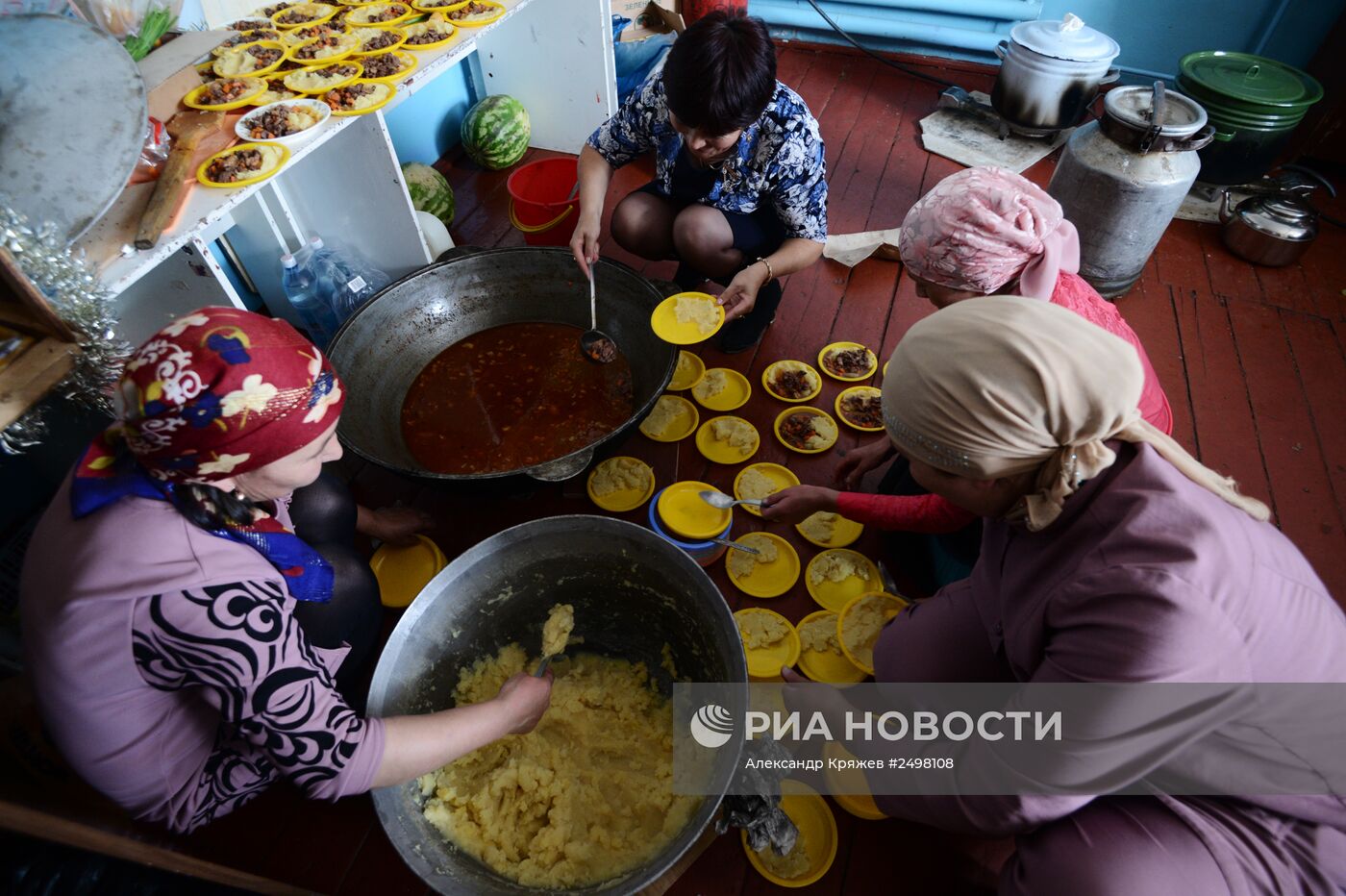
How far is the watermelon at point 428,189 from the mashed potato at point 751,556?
2.14 metres

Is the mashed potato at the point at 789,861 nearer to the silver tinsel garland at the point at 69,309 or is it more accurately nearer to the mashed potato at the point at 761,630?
the mashed potato at the point at 761,630

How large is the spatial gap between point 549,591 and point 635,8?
349 cm

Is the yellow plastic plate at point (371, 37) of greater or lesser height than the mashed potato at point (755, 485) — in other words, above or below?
above

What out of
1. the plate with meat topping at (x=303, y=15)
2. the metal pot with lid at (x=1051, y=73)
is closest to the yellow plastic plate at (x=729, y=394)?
the plate with meat topping at (x=303, y=15)

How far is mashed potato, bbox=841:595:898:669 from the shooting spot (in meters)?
1.68

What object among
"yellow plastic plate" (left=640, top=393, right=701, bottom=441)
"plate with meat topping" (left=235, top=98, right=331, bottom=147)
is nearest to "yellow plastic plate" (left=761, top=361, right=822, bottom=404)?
"yellow plastic plate" (left=640, top=393, right=701, bottom=441)

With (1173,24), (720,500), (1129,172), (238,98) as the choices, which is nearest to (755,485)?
(720,500)

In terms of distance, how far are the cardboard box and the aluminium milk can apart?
7.20 feet

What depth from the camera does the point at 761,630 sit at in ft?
5.80

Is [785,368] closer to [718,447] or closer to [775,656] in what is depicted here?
[718,447]

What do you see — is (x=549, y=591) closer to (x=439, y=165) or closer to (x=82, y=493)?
(x=82, y=493)

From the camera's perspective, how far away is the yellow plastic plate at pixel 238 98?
2002 mm

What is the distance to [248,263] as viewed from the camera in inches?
98.0

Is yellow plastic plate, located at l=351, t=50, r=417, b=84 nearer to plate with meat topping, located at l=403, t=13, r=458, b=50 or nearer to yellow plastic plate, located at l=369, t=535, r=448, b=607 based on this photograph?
plate with meat topping, located at l=403, t=13, r=458, b=50
